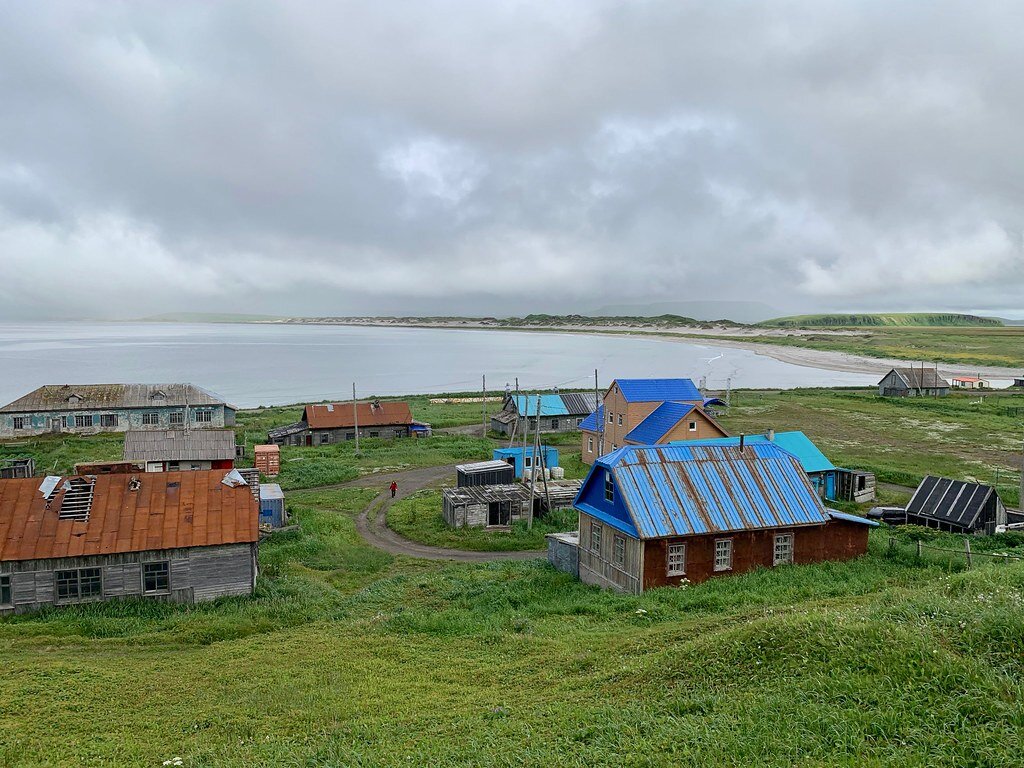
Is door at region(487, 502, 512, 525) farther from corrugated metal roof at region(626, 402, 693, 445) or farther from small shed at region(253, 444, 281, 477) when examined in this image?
small shed at region(253, 444, 281, 477)

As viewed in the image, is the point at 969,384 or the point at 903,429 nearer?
the point at 903,429

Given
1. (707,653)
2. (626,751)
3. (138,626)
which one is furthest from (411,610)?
(626,751)

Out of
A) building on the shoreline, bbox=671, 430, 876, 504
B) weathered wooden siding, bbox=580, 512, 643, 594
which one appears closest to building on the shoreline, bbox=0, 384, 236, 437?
weathered wooden siding, bbox=580, 512, 643, 594

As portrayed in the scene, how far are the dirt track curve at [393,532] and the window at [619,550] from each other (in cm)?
680

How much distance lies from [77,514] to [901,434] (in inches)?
2454

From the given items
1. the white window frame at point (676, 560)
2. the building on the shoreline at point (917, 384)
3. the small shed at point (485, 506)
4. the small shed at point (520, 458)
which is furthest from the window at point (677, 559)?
the building on the shoreline at point (917, 384)

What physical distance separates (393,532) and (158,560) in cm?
1245

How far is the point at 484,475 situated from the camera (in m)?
38.5

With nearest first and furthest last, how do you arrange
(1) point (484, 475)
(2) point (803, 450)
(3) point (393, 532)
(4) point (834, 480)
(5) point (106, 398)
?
(3) point (393, 532) < (4) point (834, 480) < (2) point (803, 450) < (1) point (484, 475) < (5) point (106, 398)

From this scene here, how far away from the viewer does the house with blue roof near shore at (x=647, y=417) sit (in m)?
40.4

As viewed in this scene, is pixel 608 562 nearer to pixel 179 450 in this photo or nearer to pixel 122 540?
pixel 122 540

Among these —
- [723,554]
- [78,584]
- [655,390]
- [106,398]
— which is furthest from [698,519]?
[106,398]

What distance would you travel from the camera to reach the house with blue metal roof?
21.4 metres

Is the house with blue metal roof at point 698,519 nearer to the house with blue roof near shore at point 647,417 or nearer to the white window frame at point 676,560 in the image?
the white window frame at point 676,560
